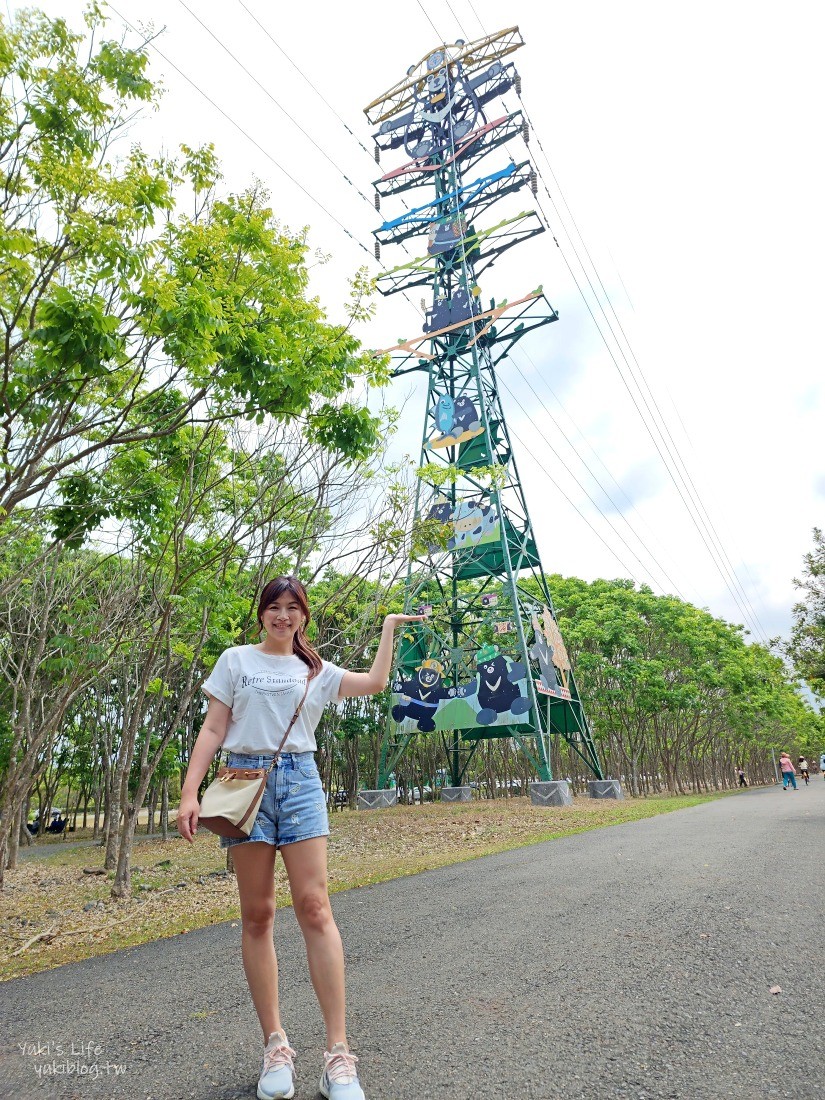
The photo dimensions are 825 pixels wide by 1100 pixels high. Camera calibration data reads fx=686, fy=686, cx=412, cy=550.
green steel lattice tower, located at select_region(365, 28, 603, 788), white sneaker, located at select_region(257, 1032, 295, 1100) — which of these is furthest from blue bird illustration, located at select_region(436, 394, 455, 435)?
white sneaker, located at select_region(257, 1032, 295, 1100)

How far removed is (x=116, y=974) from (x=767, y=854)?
686cm

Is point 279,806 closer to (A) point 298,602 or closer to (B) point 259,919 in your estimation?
(B) point 259,919

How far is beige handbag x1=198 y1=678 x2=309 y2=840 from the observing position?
2.46 metres

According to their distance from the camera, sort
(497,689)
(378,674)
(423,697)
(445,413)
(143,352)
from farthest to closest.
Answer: (445,413) < (423,697) < (497,689) < (143,352) < (378,674)

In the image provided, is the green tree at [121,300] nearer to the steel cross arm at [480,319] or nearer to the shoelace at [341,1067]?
the shoelace at [341,1067]

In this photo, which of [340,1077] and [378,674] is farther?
[378,674]

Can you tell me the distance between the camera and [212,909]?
7066mm

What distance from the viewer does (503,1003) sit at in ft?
10.4

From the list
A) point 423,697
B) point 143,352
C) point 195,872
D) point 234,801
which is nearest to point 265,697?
point 234,801

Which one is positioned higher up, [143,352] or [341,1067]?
[143,352]

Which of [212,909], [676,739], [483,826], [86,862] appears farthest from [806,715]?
[212,909]

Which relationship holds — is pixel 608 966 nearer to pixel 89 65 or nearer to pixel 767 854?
pixel 767 854

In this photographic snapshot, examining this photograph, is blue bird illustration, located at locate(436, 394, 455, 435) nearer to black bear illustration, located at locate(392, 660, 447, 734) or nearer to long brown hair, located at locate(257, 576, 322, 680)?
black bear illustration, located at locate(392, 660, 447, 734)

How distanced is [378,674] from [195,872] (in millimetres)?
10310
